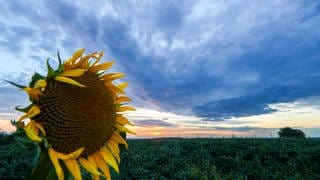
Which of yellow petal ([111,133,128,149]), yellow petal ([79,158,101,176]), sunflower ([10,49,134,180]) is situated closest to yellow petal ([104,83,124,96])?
sunflower ([10,49,134,180])

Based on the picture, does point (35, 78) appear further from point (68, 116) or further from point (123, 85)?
point (123, 85)

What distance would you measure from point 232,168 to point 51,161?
787cm

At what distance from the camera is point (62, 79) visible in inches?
74.2

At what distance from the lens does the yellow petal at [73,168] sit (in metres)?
1.88

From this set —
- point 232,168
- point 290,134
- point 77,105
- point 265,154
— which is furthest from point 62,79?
point 290,134

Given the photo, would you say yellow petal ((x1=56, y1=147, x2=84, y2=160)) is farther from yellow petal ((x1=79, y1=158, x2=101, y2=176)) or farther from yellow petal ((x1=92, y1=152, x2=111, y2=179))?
yellow petal ((x1=92, y1=152, x2=111, y2=179))

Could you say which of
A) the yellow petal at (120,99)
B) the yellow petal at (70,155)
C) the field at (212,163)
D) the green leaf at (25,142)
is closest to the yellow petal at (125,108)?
the yellow petal at (120,99)

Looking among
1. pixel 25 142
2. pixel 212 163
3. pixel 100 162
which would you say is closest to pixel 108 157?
pixel 100 162

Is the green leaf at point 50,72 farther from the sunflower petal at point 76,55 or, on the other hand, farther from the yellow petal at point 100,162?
the yellow petal at point 100,162

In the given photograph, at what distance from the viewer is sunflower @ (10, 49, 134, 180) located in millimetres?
1843

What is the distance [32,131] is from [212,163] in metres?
8.06

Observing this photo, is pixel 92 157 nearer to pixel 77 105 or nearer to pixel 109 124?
pixel 109 124

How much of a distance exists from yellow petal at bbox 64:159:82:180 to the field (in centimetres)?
516

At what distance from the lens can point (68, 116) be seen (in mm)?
1914
